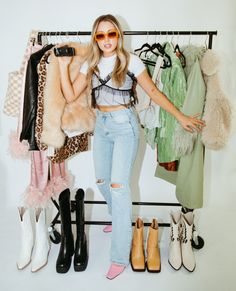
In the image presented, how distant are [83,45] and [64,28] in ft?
2.01

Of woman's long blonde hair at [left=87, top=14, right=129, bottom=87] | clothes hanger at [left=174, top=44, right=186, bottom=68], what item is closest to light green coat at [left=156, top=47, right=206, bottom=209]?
clothes hanger at [left=174, top=44, right=186, bottom=68]

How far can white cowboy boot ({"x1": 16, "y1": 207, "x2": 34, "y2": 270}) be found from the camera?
193cm

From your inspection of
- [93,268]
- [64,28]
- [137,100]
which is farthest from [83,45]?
[93,268]

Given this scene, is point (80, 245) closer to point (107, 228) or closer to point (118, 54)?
point (107, 228)

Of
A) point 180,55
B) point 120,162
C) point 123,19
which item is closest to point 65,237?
point 120,162

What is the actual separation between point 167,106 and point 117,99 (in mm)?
282

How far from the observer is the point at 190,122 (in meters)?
1.73

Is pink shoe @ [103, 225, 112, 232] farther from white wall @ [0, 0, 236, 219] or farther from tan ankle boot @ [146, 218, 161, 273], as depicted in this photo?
white wall @ [0, 0, 236, 219]

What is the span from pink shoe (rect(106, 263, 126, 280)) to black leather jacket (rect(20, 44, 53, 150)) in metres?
0.90

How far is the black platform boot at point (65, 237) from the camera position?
1859mm

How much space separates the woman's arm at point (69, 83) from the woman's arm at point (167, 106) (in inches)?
12.8

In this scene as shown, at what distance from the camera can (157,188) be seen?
272 centimetres

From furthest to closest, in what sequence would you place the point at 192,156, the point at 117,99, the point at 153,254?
the point at 153,254
the point at 192,156
the point at 117,99
